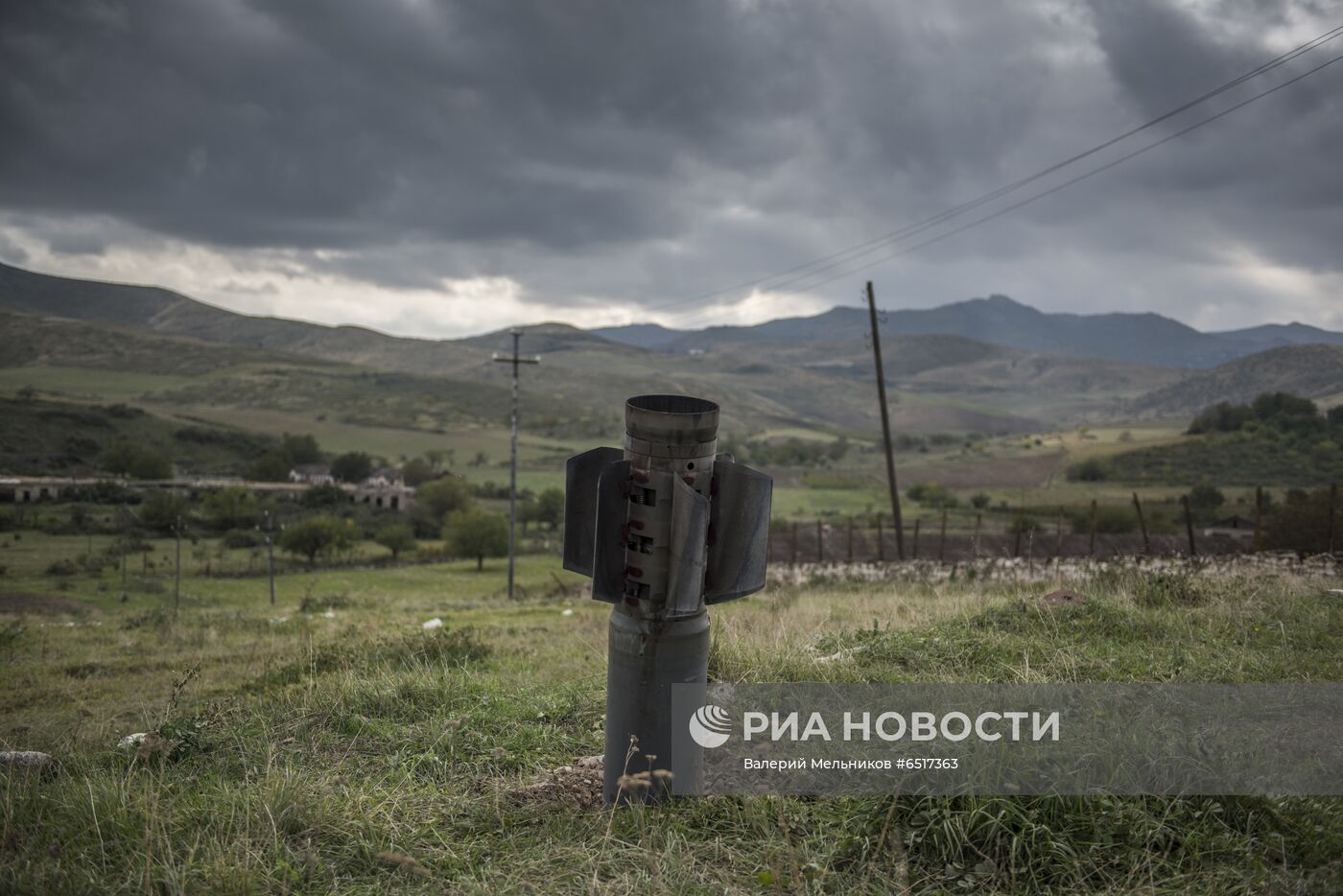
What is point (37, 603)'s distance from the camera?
90.0 feet

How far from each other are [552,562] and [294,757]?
46.1 m

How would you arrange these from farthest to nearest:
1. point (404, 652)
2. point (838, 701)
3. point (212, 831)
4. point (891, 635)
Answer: point (404, 652)
point (891, 635)
point (838, 701)
point (212, 831)

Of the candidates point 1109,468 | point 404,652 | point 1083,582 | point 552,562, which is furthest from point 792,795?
point 1109,468

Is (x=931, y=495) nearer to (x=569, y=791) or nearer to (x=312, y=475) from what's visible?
(x=312, y=475)

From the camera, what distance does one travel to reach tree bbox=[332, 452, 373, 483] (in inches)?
3465

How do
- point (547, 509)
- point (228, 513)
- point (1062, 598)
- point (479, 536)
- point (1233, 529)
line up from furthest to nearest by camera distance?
point (547, 509) < point (228, 513) < point (479, 536) < point (1233, 529) < point (1062, 598)

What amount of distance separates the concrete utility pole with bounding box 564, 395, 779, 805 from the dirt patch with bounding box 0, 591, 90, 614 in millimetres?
29511

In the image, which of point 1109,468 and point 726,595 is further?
point 1109,468

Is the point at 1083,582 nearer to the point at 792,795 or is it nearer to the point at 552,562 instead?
the point at 792,795

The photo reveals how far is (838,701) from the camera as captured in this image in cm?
497

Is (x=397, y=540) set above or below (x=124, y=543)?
below

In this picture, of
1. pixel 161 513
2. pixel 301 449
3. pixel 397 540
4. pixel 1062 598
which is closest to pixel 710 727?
pixel 1062 598

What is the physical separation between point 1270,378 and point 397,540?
8863 cm

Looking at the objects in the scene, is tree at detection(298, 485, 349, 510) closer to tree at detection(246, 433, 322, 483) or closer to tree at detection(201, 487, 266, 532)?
tree at detection(246, 433, 322, 483)
